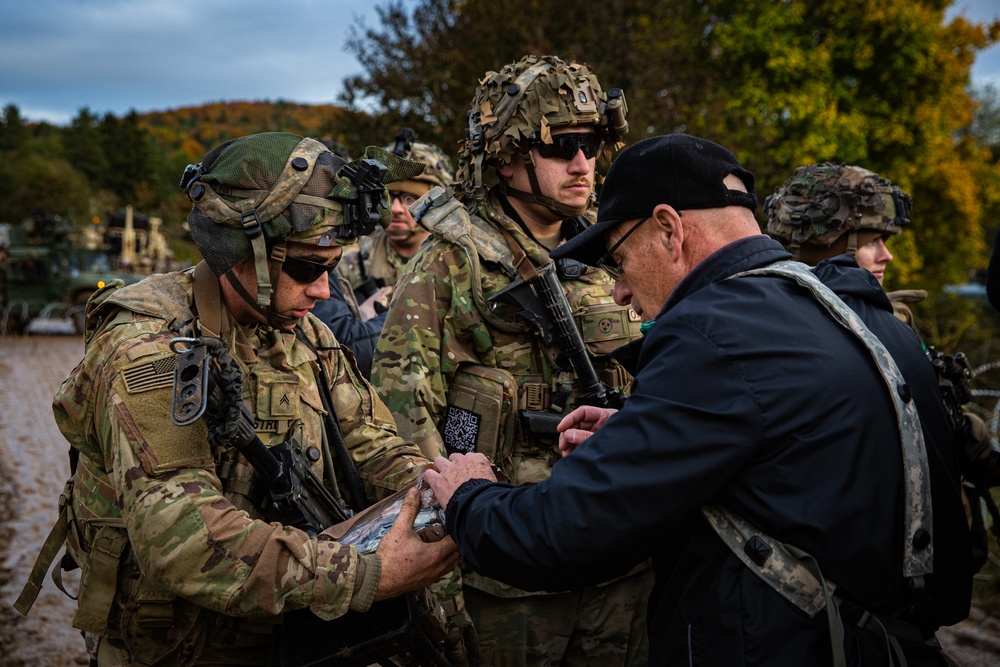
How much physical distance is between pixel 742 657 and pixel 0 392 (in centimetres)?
1501

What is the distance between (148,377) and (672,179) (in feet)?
5.23

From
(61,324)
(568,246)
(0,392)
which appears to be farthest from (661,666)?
(61,324)

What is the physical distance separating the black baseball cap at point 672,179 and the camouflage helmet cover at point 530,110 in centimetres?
145

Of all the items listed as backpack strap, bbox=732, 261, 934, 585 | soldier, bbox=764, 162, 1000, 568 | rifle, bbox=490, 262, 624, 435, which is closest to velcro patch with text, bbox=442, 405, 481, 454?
rifle, bbox=490, 262, 624, 435

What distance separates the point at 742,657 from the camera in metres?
2.15

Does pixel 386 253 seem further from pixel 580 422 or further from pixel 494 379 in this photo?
pixel 580 422

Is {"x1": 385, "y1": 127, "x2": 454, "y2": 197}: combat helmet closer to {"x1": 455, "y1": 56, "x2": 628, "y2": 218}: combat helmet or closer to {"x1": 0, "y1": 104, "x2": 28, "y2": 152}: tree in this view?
{"x1": 455, "y1": 56, "x2": 628, "y2": 218}: combat helmet

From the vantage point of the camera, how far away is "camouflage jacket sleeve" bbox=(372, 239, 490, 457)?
3730 mm

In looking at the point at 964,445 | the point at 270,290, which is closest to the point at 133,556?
the point at 270,290

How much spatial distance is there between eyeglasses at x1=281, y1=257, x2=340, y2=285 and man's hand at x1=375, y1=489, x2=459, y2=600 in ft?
2.64

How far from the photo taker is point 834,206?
16.1ft

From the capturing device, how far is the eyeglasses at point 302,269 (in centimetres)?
287

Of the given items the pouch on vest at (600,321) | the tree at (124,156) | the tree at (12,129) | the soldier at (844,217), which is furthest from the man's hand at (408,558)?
the tree at (12,129)

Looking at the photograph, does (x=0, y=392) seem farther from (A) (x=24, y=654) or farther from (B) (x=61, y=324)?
(B) (x=61, y=324)
